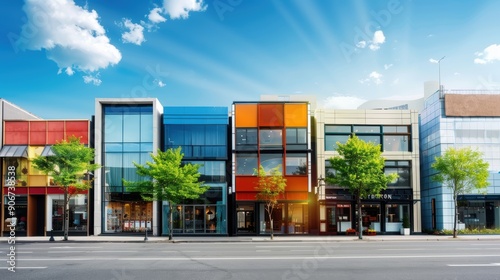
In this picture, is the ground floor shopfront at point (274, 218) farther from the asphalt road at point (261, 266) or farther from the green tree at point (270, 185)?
the asphalt road at point (261, 266)

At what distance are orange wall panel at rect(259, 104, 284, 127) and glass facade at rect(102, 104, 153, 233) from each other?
→ 377 inches

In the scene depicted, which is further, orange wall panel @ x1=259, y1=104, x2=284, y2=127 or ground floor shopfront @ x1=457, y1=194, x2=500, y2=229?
ground floor shopfront @ x1=457, y1=194, x2=500, y2=229

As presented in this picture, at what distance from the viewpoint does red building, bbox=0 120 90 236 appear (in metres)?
40.0

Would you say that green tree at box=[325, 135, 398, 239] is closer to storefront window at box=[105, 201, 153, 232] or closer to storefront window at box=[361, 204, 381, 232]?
storefront window at box=[361, 204, 381, 232]

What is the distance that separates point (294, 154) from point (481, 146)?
54.8 ft

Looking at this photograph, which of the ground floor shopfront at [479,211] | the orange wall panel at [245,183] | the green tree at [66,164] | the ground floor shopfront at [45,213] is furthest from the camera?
the ground floor shopfront at [479,211]

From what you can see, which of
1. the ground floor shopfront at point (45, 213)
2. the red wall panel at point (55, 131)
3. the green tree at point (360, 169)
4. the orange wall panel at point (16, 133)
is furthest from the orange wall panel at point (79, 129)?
the green tree at point (360, 169)

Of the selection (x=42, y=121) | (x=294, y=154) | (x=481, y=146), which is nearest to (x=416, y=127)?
(x=481, y=146)

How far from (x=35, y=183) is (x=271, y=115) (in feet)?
68.5

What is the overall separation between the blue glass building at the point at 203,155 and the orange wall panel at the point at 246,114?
1013 mm

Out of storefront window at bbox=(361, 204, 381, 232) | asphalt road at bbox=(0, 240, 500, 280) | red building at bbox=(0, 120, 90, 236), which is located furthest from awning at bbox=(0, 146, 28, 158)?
storefront window at bbox=(361, 204, 381, 232)

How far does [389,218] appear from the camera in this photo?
41.6m

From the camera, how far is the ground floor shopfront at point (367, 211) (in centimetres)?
4100

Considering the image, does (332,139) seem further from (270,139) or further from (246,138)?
(246,138)
